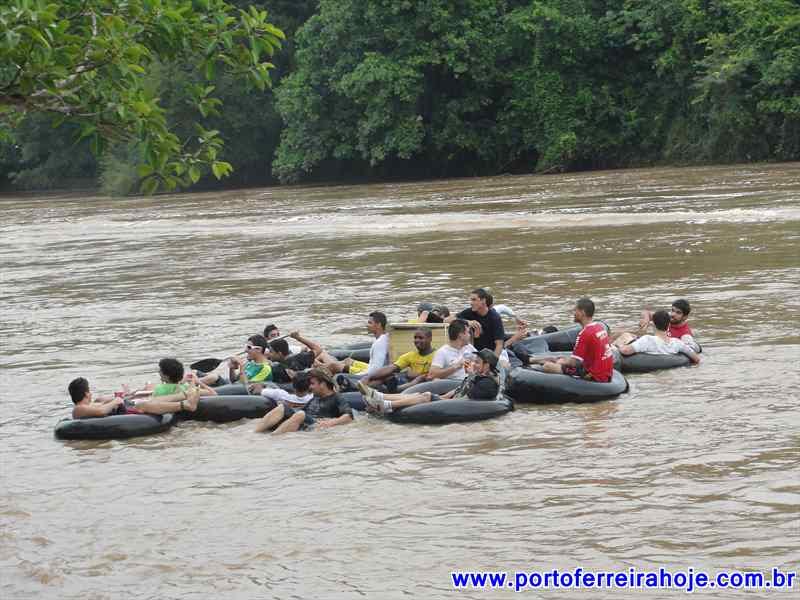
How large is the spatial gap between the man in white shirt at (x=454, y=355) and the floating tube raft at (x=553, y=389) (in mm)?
497

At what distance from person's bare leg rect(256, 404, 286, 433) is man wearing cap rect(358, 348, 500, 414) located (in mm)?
825

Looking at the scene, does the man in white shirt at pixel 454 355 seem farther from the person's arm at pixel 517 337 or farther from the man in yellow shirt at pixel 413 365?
the person's arm at pixel 517 337

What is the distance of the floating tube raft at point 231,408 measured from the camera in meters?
12.5

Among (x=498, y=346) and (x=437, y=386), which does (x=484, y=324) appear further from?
(x=437, y=386)

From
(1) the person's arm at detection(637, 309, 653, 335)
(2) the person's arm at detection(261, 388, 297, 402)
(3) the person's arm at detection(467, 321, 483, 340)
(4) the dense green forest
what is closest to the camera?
(2) the person's arm at detection(261, 388, 297, 402)

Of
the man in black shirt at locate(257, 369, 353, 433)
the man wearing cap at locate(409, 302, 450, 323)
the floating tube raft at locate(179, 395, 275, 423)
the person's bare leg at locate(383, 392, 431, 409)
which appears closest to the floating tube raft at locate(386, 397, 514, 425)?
the person's bare leg at locate(383, 392, 431, 409)

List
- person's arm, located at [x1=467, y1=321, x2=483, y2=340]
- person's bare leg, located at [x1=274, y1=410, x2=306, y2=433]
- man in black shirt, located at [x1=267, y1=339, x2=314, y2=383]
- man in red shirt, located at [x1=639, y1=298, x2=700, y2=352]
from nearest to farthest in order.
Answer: person's bare leg, located at [x1=274, y1=410, x2=306, y2=433], person's arm, located at [x1=467, y1=321, x2=483, y2=340], man in black shirt, located at [x1=267, y1=339, x2=314, y2=383], man in red shirt, located at [x1=639, y1=298, x2=700, y2=352]

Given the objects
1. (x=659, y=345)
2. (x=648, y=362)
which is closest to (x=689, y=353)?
(x=659, y=345)

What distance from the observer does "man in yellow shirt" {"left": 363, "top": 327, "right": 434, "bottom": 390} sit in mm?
12867

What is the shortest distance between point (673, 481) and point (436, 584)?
2.51m

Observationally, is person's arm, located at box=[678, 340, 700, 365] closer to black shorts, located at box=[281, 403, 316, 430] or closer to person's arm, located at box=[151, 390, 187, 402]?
black shorts, located at box=[281, 403, 316, 430]

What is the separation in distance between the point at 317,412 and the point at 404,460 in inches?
69.8

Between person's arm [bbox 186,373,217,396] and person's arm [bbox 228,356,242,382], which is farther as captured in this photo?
person's arm [bbox 228,356,242,382]

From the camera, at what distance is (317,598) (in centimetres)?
773
